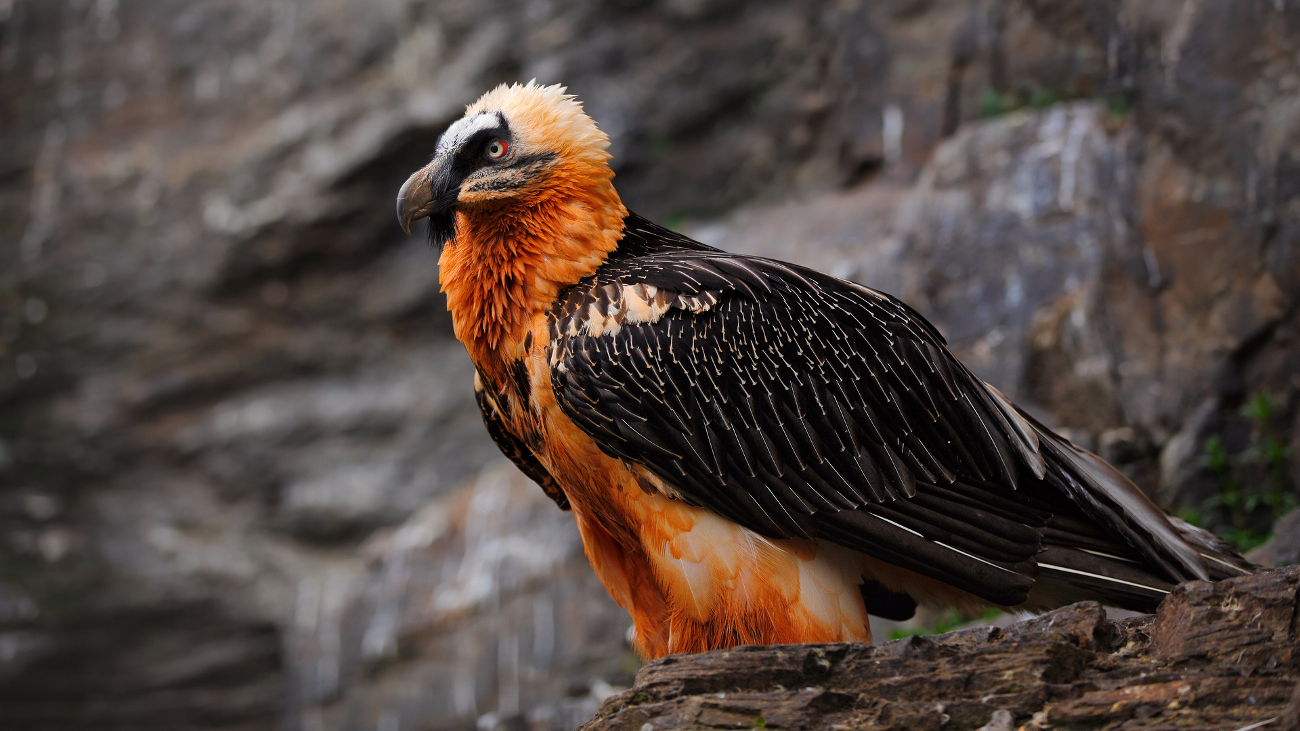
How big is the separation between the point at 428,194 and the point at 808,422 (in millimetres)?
1765

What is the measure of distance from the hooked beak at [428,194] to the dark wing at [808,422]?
66 centimetres

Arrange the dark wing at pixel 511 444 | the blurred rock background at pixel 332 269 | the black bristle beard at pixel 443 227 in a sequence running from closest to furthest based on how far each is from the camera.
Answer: the black bristle beard at pixel 443 227, the dark wing at pixel 511 444, the blurred rock background at pixel 332 269

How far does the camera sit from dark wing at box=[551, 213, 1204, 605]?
3920 mm

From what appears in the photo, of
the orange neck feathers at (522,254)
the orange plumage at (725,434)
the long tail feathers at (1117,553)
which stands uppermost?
the orange neck feathers at (522,254)

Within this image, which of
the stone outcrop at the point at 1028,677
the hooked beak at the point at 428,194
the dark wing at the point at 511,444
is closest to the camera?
the stone outcrop at the point at 1028,677

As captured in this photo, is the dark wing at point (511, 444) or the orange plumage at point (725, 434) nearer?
the orange plumage at point (725, 434)

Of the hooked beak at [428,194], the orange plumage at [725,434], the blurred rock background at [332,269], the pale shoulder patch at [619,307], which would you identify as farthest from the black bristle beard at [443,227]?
the blurred rock background at [332,269]

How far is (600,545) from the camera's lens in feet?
14.8

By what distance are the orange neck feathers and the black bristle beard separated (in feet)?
0.24

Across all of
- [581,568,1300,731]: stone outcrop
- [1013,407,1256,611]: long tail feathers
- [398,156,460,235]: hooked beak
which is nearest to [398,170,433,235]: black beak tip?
[398,156,460,235]: hooked beak

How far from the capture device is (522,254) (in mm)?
4180

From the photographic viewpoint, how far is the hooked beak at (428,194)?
423 centimetres

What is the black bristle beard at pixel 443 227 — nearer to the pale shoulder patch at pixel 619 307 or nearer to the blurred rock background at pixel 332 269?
the pale shoulder patch at pixel 619 307

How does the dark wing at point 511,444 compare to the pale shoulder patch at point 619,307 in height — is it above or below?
below
